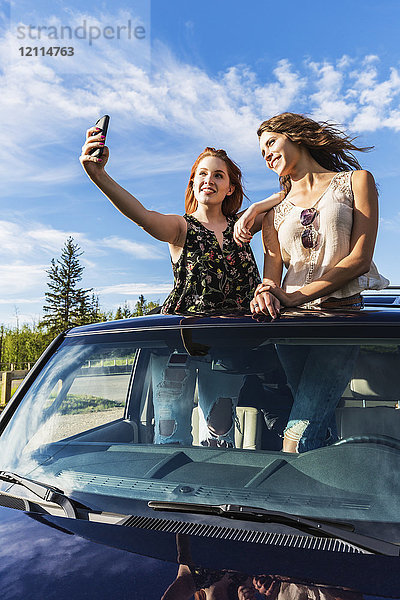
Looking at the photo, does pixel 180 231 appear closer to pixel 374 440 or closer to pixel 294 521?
pixel 374 440

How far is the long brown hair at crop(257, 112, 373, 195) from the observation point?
8.99 feet

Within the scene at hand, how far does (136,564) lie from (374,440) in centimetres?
85

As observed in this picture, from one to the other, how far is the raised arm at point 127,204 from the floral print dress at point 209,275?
82 mm

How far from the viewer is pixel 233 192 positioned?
331cm

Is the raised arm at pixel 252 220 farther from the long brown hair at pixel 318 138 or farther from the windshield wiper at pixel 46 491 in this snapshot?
the windshield wiper at pixel 46 491

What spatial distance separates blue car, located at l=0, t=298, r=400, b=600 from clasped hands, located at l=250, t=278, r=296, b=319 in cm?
6

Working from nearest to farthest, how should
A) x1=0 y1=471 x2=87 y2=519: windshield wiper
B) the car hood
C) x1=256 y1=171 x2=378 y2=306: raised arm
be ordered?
1. the car hood
2. x1=0 y1=471 x2=87 y2=519: windshield wiper
3. x1=256 y1=171 x2=378 y2=306: raised arm

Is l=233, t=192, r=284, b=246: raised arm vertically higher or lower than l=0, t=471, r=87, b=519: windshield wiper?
higher

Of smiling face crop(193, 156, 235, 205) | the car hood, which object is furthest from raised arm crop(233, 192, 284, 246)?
the car hood

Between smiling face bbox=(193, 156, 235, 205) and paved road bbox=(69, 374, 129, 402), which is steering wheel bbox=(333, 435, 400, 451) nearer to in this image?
paved road bbox=(69, 374, 129, 402)

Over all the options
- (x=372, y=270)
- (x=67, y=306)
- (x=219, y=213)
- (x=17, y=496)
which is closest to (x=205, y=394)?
(x=17, y=496)

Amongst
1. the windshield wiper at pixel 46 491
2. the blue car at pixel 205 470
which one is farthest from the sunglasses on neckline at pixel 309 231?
the windshield wiper at pixel 46 491

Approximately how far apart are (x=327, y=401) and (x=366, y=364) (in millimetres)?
190

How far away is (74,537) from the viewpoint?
4.64 feet
